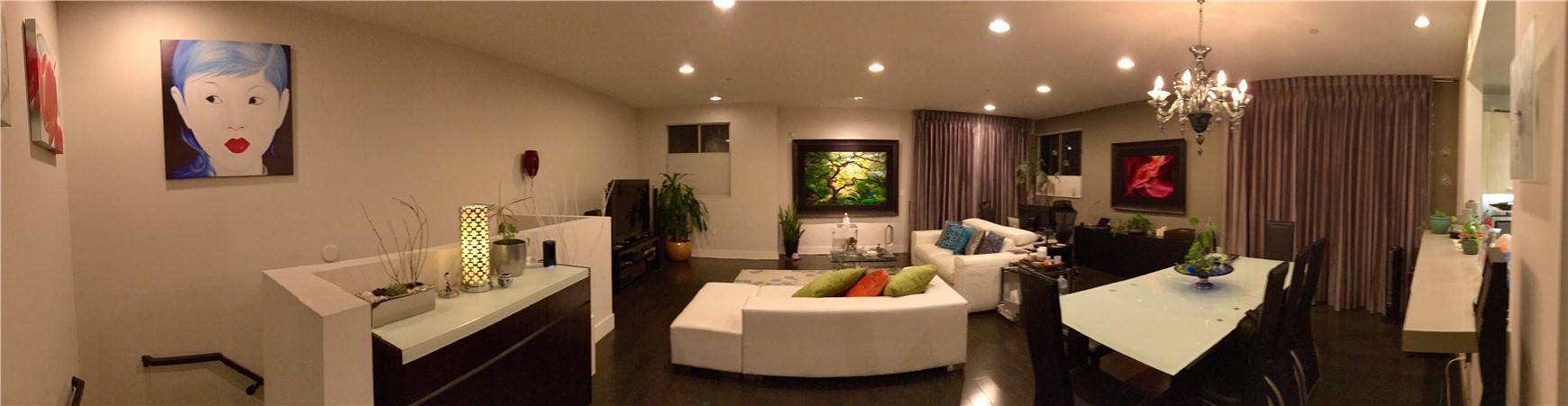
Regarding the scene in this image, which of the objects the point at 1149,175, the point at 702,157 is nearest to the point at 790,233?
the point at 702,157

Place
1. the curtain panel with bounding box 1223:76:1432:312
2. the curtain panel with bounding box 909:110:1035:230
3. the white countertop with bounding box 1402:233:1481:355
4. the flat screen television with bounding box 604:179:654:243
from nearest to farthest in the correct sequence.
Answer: the white countertop with bounding box 1402:233:1481:355
the curtain panel with bounding box 1223:76:1432:312
the flat screen television with bounding box 604:179:654:243
the curtain panel with bounding box 909:110:1035:230

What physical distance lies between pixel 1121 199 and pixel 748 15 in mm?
5946

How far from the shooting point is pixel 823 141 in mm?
7555

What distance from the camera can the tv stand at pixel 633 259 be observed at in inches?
207

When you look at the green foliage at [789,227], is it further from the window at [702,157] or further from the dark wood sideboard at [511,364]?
the dark wood sideboard at [511,364]

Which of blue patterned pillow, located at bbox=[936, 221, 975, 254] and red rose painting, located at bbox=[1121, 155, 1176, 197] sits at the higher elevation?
red rose painting, located at bbox=[1121, 155, 1176, 197]

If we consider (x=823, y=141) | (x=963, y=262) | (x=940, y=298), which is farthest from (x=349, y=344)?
(x=823, y=141)

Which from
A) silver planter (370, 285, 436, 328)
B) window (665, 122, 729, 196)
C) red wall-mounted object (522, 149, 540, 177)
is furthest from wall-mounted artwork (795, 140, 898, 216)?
silver planter (370, 285, 436, 328)

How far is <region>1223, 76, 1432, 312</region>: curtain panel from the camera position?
4371mm

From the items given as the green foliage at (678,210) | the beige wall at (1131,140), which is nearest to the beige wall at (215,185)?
the green foliage at (678,210)

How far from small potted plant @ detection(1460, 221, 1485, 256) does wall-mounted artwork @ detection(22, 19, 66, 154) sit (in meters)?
6.58

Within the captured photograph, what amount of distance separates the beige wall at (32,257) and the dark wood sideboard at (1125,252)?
277 inches

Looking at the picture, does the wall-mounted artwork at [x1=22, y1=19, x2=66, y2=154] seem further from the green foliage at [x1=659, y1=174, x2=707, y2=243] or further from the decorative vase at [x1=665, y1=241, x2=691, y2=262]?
the decorative vase at [x1=665, y1=241, x2=691, y2=262]

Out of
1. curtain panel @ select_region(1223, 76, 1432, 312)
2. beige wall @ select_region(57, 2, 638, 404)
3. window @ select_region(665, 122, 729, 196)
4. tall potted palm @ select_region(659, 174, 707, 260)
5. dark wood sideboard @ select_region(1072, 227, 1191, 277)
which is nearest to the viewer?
beige wall @ select_region(57, 2, 638, 404)
